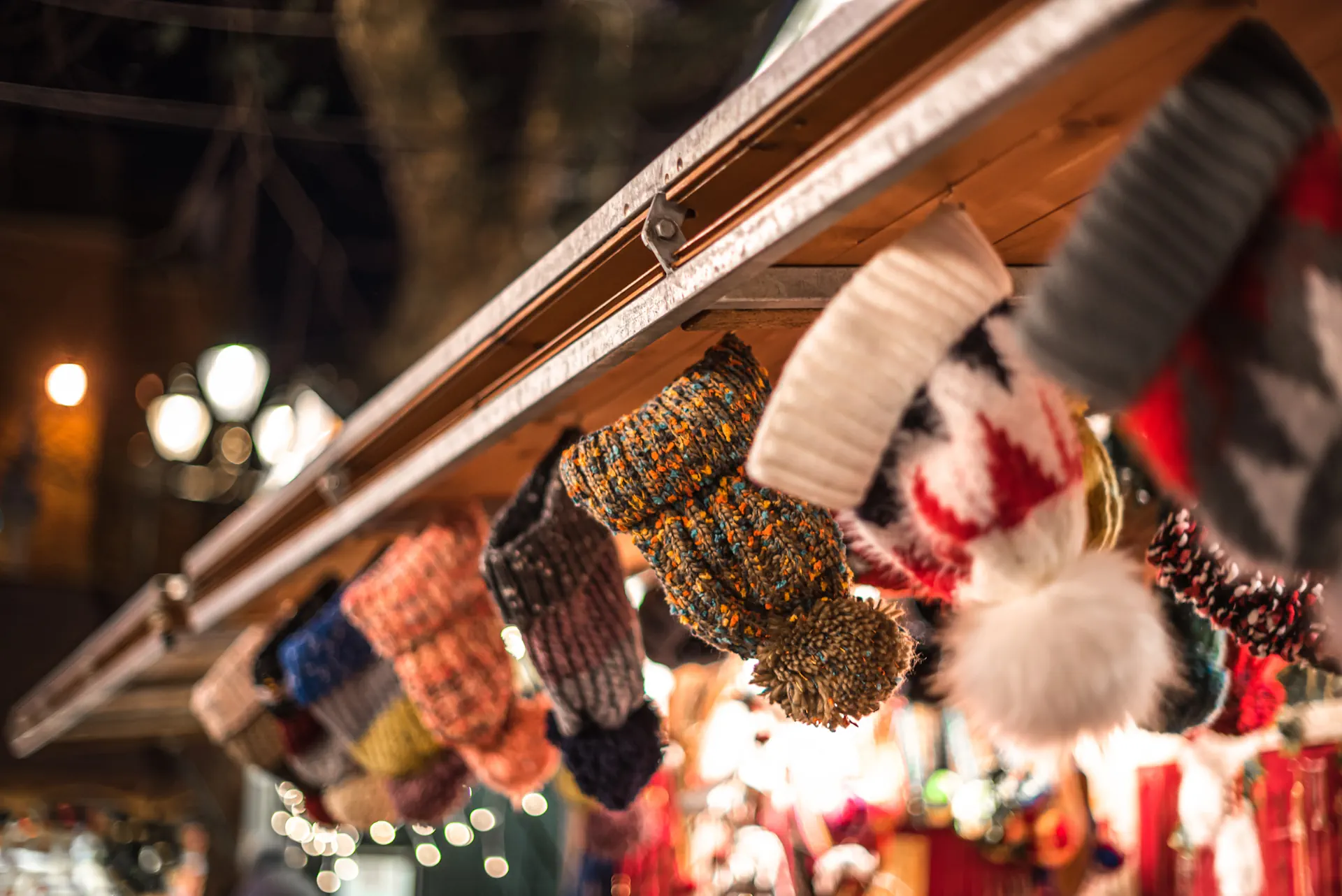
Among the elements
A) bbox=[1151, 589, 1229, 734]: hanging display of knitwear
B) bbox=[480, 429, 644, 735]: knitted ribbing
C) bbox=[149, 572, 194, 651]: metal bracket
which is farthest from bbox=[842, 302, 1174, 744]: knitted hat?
bbox=[149, 572, 194, 651]: metal bracket

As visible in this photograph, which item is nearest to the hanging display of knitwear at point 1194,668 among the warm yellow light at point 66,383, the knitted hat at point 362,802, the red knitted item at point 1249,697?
the red knitted item at point 1249,697

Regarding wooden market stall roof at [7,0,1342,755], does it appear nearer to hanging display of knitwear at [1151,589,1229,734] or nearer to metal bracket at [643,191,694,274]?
metal bracket at [643,191,694,274]

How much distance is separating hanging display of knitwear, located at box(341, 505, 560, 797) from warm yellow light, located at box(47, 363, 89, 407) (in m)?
6.41

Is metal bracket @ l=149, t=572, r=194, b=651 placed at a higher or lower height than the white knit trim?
higher

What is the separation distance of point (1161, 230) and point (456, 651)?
120cm

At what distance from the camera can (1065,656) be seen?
81 cm

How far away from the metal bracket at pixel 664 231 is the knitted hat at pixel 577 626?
1.25 ft

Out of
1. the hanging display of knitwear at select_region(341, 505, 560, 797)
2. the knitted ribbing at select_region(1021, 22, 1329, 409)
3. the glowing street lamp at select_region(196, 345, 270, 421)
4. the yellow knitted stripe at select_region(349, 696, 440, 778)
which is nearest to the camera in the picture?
the knitted ribbing at select_region(1021, 22, 1329, 409)

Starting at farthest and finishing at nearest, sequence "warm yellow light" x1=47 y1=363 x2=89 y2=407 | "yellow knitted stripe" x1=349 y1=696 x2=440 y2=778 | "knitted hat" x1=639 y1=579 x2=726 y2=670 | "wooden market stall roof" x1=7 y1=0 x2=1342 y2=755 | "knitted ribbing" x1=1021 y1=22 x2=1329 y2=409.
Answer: "warm yellow light" x1=47 y1=363 x2=89 y2=407 → "knitted hat" x1=639 y1=579 x2=726 y2=670 → "yellow knitted stripe" x1=349 y1=696 x2=440 y2=778 → "wooden market stall roof" x1=7 y1=0 x2=1342 y2=755 → "knitted ribbing" x1=1021 y1=22 x2=1329 y2=409

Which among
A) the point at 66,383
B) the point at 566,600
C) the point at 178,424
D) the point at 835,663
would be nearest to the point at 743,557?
the point at 835,663

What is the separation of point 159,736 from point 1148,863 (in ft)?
12.6

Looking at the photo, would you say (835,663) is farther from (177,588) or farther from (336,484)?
(177,588)

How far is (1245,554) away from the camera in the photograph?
0.65m

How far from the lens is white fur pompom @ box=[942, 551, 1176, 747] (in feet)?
2.65
